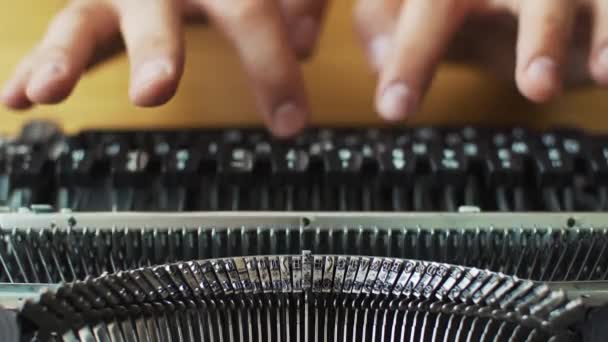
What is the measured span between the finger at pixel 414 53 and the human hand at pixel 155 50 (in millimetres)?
70

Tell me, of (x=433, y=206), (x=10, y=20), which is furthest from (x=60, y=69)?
(x=10, y=20)

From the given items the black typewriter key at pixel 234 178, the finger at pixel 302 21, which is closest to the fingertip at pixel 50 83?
the black typewriter key at pixel 234 178

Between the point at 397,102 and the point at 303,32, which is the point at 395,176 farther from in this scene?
the point at 303,32

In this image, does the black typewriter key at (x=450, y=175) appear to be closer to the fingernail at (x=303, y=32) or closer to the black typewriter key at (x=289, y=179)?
the black typewriter key at (x=289, y=179)

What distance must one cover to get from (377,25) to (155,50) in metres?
0.21

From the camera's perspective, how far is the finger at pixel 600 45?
408 millimetres

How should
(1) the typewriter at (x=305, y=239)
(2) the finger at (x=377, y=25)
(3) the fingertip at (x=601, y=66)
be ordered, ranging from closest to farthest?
1. (1) the typewriter at (x=305, y=239)
2. (3) the fingertip at (x=601, y=66)
3. (2) the finger at (x=377, y=25)

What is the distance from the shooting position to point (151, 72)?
0.37 m

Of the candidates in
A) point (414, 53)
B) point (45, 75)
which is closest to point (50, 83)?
point (45, 75)

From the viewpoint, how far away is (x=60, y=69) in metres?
0.40

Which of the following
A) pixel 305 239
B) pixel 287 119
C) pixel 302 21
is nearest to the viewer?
pixel 305 239

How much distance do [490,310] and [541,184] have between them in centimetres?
15

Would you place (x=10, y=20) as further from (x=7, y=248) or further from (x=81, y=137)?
(x=7, y=248)

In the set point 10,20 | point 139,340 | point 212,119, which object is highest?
point 10,20
